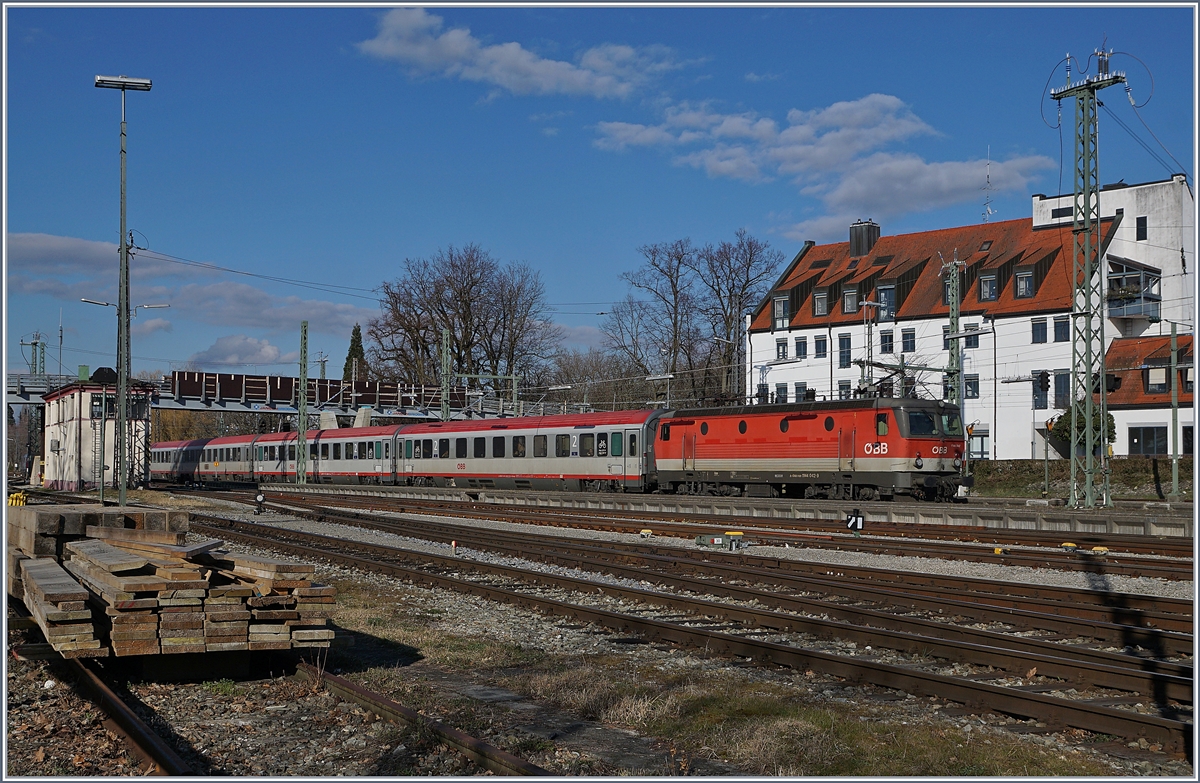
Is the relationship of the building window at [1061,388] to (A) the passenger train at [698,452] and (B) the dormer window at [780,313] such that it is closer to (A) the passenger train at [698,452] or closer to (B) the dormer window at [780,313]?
(B) the dormer window at [780,313]

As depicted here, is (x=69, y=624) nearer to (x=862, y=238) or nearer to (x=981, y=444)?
(x=981, y=444)

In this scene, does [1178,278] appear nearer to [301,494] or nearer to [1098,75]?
[1098,75]

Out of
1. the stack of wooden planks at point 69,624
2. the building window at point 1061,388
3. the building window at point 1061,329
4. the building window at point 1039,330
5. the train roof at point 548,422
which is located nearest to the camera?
A: the stack of wooden planks at point 69,624

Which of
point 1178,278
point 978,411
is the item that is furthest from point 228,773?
point 1178,278

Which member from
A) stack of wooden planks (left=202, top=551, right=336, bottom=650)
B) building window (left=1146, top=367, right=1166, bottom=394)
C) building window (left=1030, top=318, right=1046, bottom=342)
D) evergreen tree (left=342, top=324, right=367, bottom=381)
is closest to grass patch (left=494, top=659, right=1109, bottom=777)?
stack of wooden planks (left=202, top=551, right=336, bottom=650)

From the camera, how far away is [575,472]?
36875mm

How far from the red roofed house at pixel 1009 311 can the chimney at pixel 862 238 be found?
2.58ft

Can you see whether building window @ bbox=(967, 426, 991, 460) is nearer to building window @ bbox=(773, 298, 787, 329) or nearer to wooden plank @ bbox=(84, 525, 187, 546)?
building window @ bbox=(773, 298, 787, 329)

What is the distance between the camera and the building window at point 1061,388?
177 ft

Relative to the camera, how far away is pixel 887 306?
6303cm

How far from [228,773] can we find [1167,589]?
12870mm

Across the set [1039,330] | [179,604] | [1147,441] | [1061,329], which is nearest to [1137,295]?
[1061,329]

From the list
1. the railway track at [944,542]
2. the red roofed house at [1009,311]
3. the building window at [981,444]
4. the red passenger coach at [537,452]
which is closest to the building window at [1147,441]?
the red roofed house at [1009,311]

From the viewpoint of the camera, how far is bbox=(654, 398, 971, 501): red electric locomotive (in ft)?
92.3
